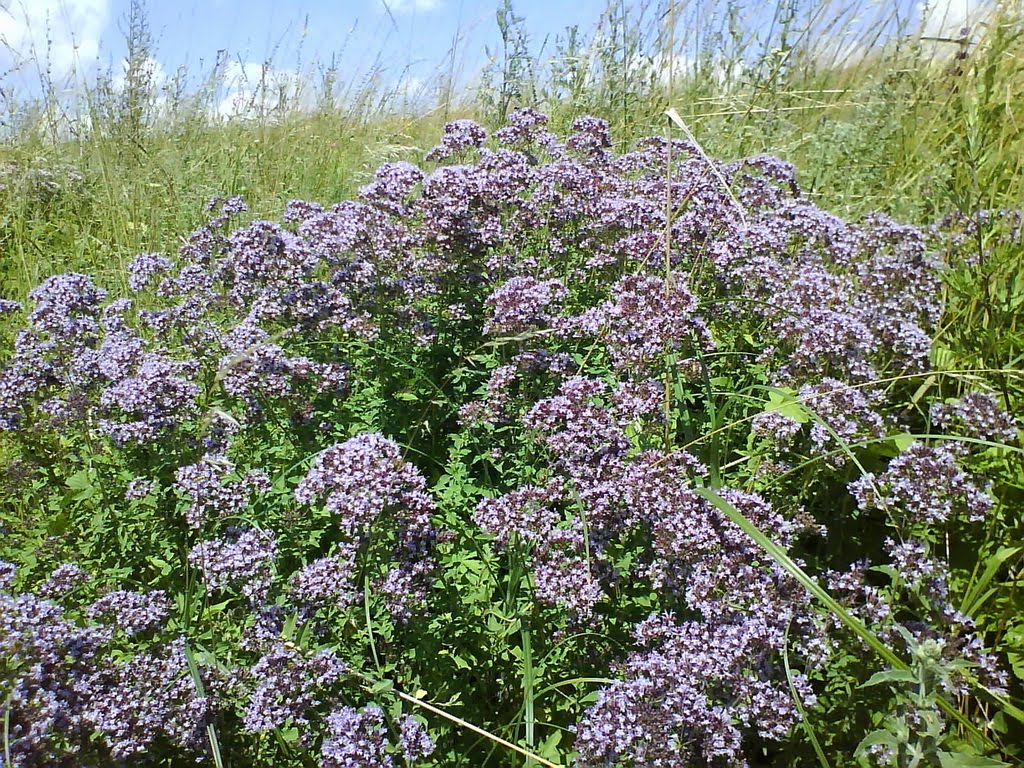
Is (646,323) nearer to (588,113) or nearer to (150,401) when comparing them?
(150,401)

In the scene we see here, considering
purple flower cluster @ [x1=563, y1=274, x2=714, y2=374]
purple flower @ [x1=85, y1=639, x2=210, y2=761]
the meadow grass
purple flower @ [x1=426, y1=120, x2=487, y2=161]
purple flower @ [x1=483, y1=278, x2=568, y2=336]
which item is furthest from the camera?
the meadow grass

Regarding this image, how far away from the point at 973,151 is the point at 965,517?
192 centimetres

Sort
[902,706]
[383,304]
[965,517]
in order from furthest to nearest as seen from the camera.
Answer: [383,304] < [965,517] < [902,706]

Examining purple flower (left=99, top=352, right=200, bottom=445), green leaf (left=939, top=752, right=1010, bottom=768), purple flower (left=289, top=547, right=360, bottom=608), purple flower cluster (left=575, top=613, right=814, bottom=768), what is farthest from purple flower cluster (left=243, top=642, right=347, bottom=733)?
green leaf (left=939, top=752, right=1010, bottom=768)

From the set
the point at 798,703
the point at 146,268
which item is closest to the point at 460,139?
the point at 146,268

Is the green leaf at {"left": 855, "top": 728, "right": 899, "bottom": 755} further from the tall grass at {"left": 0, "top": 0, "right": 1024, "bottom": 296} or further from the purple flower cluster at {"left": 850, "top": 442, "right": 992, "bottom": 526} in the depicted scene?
the tall grass at {"left": 0, "top": 0, "right": 1024, "bottom": 296}

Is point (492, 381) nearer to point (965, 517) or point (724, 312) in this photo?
point (724, 312)

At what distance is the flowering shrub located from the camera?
218 cm

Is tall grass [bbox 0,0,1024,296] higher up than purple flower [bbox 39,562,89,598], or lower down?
higher up

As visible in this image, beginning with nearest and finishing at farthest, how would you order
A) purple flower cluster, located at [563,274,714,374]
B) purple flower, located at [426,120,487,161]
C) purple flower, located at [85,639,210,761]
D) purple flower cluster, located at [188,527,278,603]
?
purple flower, located at [85,639,210,761] < purple flower cluster, located at [188,527,278,603] < purple flower cluster, located at [563,274,714,374] < purple flower, located at [426,120,487,161]

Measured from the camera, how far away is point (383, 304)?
371 centimetres

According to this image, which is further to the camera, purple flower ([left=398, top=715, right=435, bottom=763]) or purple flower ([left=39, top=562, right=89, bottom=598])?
purple flower ([left=39, top=562, right=89, bottom=598])


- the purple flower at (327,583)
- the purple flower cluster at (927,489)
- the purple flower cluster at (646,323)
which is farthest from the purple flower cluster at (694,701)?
the purple flower cluster at (646,323)

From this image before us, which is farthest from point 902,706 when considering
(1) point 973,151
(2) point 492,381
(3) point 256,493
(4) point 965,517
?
(1) point 973,151
